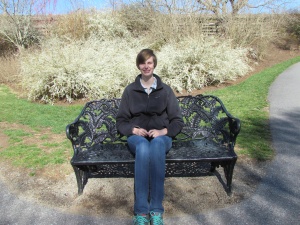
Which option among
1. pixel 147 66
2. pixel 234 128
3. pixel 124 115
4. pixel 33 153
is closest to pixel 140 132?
pixel 124 115

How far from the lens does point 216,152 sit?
2.91 meters

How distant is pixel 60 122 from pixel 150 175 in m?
3.91

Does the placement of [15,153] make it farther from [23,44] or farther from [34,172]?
[23,44]

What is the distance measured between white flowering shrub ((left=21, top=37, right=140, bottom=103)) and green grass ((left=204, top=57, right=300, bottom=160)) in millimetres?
3119

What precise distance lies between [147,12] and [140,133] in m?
13.0

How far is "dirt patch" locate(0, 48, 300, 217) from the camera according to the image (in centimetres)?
277

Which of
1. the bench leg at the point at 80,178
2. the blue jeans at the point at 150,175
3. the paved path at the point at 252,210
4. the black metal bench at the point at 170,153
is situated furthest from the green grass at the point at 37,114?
the blue jeans at the point at 150,175

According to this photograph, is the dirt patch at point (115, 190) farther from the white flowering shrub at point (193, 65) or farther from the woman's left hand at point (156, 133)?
A: the white flowering shrub at point (193, 65)

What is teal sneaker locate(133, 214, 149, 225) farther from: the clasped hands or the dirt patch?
the clasped hands

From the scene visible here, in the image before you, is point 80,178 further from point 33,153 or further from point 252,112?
point 252,112

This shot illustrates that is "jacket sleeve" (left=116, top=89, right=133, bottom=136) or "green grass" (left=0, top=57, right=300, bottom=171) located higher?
"jacket sleeve" (left=116, top=89, right=133, bottom=136)

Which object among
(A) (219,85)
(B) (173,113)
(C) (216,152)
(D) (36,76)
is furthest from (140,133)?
(A) (219,85)

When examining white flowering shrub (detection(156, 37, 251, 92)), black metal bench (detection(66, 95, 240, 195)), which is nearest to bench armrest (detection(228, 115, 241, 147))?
black metal bench (detection(66, 95, 240, 195))

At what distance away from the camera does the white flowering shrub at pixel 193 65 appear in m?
9.10
